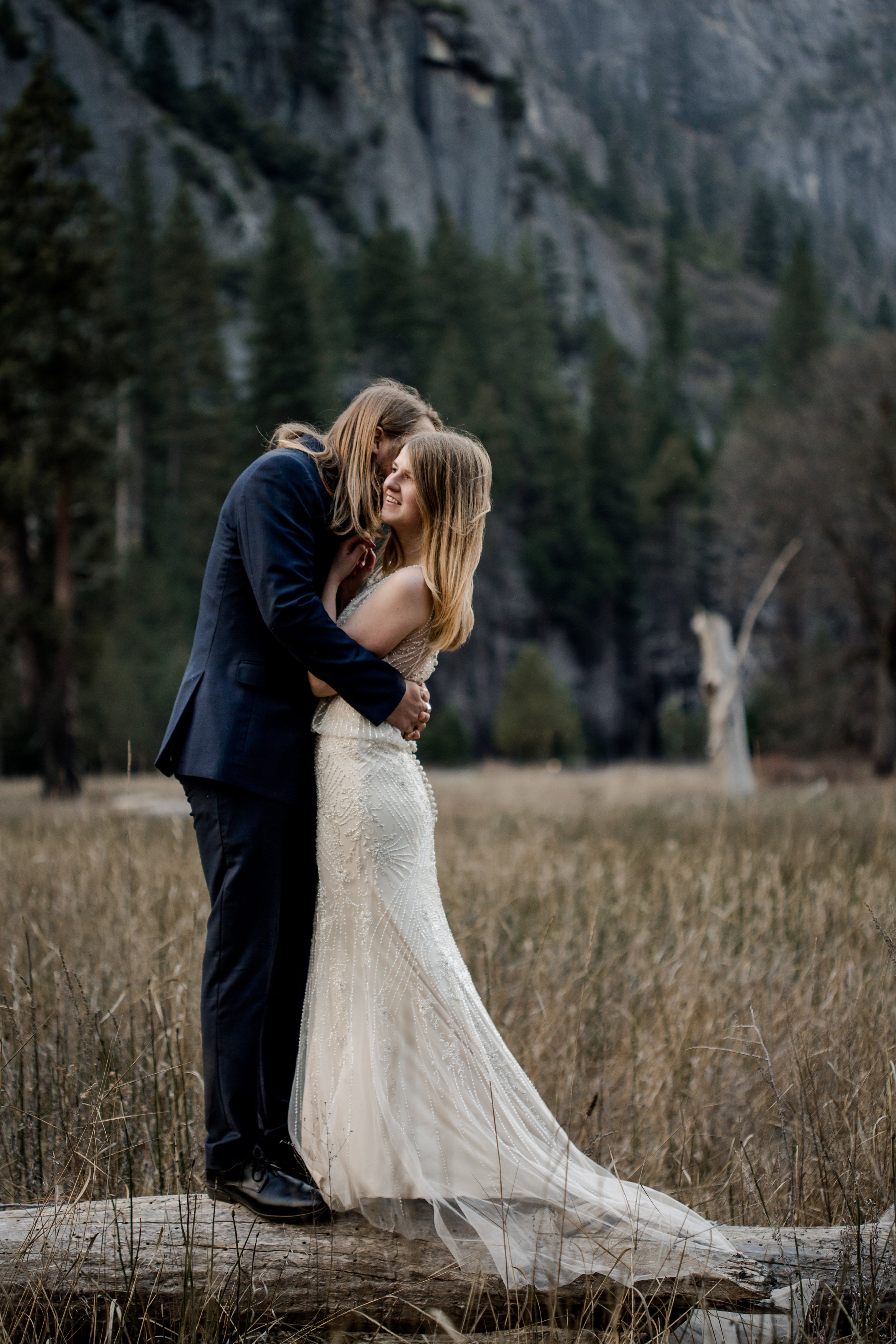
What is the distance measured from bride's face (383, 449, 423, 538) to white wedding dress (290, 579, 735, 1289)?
1.60 ft

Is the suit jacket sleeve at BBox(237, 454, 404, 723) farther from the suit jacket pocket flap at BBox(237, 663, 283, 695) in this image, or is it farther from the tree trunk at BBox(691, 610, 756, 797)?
the tree trunk at BBox(691, 610, 756, 797)

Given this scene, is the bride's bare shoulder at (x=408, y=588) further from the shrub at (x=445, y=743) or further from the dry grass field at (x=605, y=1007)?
the shrub at (x=445, y=743)

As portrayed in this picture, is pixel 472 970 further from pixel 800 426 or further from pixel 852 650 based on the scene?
pixel 800 426

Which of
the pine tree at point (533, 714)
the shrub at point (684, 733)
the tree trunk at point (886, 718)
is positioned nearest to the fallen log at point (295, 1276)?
the tree trunk at point (886, 718)

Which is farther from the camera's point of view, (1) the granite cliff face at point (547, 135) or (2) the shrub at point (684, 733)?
(1) the granite cliff face at point (547, 135)

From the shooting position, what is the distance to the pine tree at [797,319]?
155 feet

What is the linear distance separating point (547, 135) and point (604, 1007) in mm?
84886

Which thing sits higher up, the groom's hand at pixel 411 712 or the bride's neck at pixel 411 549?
the bride's neck at pixel 411 549

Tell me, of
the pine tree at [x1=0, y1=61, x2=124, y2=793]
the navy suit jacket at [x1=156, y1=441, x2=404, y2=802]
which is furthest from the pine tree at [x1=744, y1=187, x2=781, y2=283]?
the navy suit jacket at [x1=156, y1=441, x2=404, y2=802]

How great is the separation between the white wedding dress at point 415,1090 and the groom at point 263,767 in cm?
8

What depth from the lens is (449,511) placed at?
2738 millimetres

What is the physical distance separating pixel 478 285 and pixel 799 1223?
160 feet

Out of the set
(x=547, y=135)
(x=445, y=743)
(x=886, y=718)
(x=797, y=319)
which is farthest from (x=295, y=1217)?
(x=547, y=135)

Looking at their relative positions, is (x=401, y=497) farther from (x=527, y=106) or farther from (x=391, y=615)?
(x=527, y=106)
